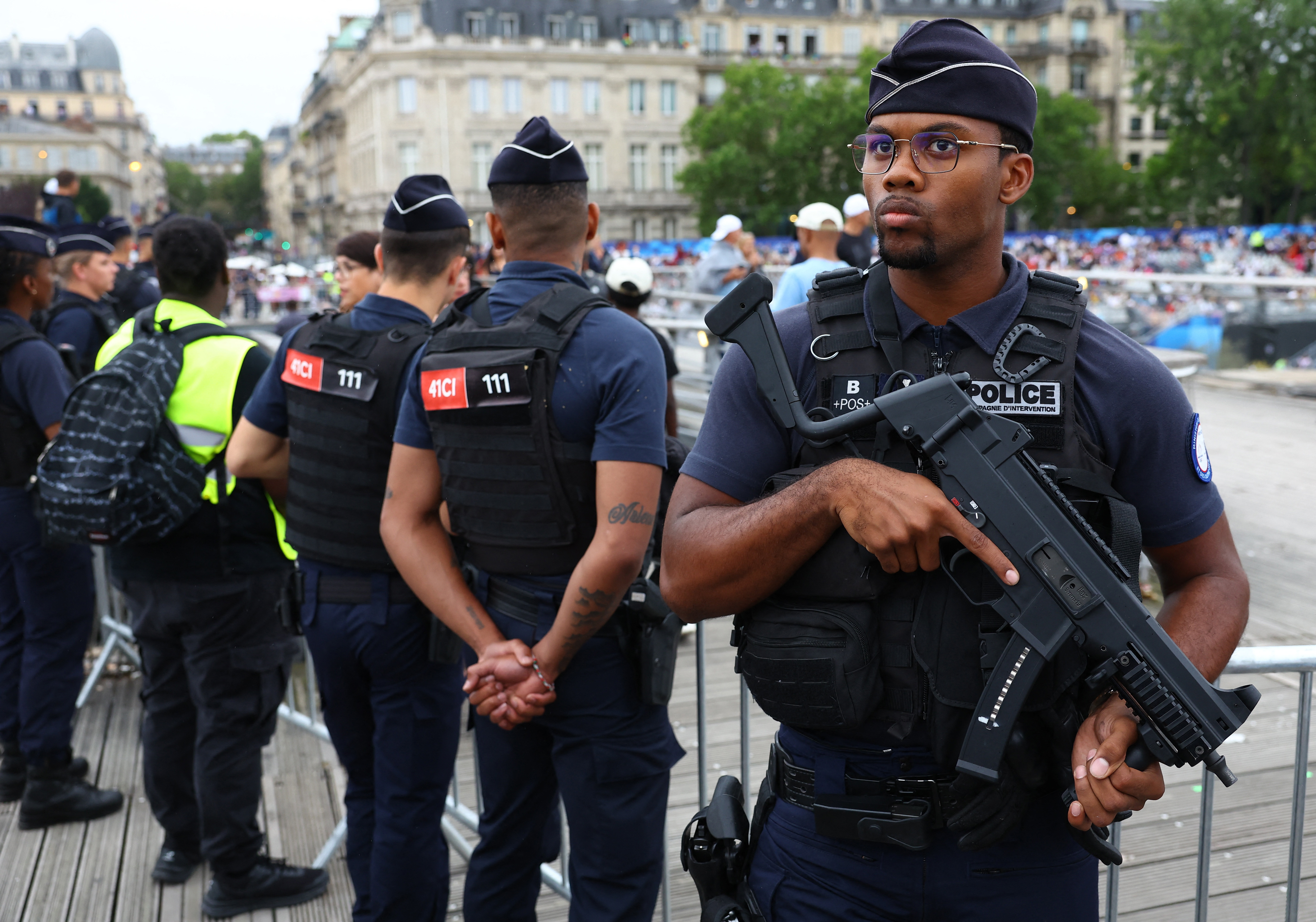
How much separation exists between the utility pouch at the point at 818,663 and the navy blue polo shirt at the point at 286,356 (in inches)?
61.8

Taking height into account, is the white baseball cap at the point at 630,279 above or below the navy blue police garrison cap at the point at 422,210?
below

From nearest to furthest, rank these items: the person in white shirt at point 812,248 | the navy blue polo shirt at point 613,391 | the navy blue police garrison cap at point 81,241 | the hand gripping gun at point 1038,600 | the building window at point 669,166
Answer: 1. the hand gripping gun at point 1038,600
2. the navy blue polo shirt at point 613,391
3. the navy blue police garrison cap at point 81,241
4. the person in white shirt at point 812,248
5. the building window at point 669,166

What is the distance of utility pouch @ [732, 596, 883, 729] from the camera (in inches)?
64.9

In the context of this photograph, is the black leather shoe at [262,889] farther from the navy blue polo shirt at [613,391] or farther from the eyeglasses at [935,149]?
the eyeglasses at [935,149]

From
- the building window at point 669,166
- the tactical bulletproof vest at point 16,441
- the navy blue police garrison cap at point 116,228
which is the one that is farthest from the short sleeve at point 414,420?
the building window at point 669,166

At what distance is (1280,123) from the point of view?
176 ft

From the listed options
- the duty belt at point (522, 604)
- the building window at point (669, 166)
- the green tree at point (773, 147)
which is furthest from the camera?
the building window at point (669, 166)

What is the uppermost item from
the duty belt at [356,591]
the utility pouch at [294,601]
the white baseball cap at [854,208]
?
the white baseball cap at [854,208]

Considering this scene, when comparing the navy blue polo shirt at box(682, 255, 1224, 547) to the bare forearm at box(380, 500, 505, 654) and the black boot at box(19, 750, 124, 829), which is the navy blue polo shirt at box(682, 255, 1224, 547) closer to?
the bare forearm at box(380, 500, 505, 654)

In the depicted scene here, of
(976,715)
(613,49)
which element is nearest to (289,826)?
(976,715)

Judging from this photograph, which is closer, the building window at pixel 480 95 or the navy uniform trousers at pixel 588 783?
the navy uniform trousers at pixel 588 783

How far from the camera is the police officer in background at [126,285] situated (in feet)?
23.8

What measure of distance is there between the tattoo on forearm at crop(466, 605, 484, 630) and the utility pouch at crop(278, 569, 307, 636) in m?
0.70

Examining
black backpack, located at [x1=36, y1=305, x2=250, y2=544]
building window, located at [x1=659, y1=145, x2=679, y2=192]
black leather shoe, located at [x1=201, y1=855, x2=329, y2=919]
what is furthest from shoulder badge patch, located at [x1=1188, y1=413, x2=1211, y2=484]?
building window, located at [x1=659, y1=145, x2=679, y2=192]
